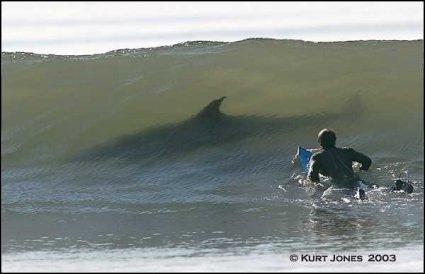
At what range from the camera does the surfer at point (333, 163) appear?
37.3 feet

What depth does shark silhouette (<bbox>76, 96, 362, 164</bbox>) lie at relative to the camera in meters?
14.4

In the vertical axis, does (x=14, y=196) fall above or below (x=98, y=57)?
below

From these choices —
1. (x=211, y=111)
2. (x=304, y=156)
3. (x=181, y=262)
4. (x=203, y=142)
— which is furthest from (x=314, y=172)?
(x=211, y=111)

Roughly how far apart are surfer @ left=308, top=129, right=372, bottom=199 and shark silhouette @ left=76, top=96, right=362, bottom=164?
300cm

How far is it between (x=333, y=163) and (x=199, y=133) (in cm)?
373

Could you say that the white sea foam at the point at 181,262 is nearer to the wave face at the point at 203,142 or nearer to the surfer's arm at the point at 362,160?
the wave face at the point at 203,142

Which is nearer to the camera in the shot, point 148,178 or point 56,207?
point 56,207

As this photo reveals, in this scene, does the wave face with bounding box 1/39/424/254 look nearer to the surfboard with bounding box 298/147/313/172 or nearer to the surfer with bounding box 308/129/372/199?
the surfboard with bounding box 298/147/313/172

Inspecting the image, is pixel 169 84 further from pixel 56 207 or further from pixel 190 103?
pixel 56 207

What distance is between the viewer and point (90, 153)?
14656 mm

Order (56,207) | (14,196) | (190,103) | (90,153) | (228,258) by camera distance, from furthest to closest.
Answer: (190,103) < (90,153) < (14,196) < (56,207) < (228,258)

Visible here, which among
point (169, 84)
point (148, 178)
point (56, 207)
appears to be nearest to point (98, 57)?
point (169, 84)

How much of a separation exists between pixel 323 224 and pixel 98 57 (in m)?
11.0

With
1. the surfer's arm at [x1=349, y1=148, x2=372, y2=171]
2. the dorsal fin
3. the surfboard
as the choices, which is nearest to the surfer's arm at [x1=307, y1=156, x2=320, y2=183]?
the surfer's arm at [x1=349, y1=148, x2=372, y2=171]
